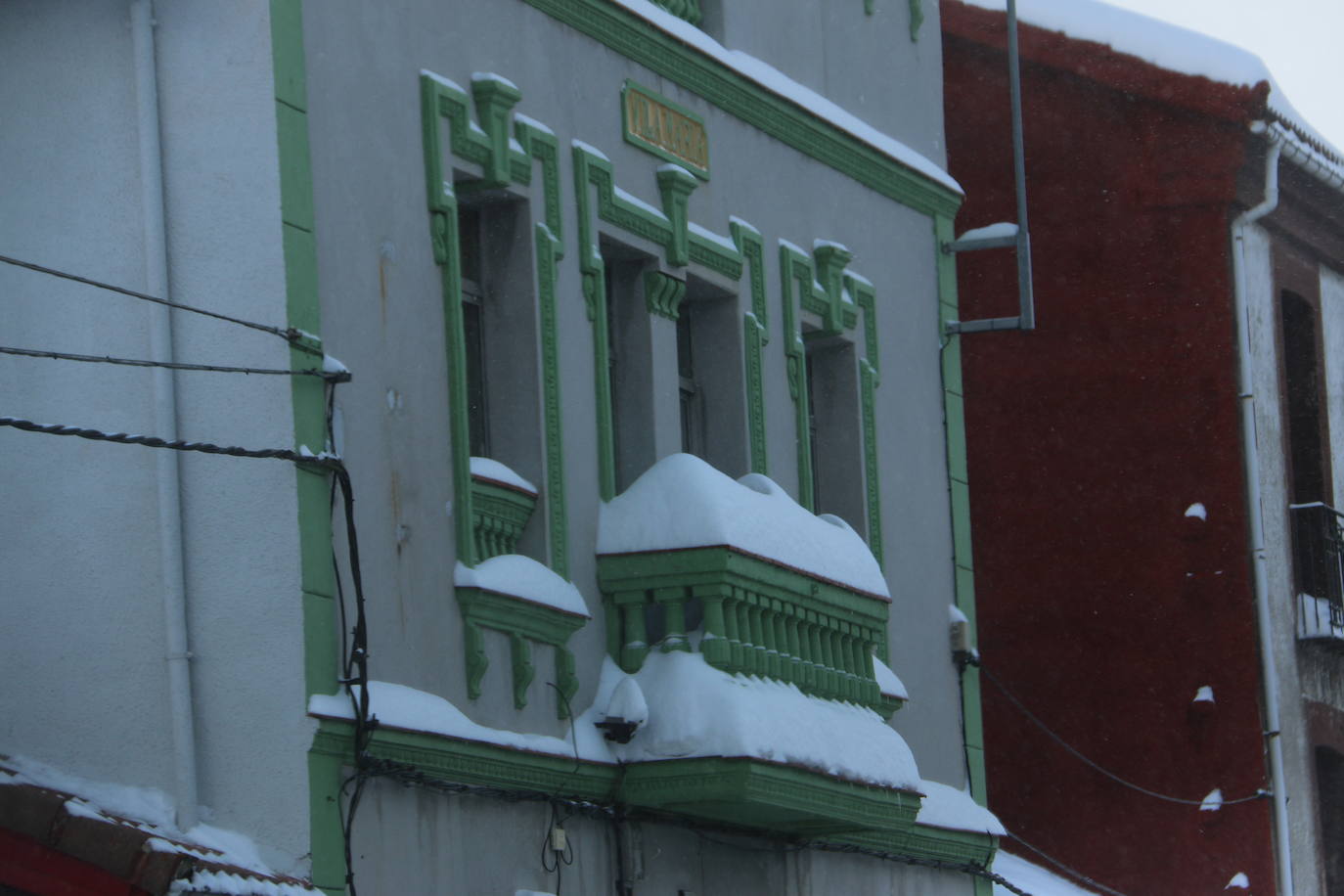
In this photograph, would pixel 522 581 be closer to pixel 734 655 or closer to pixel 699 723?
pixel 699 723

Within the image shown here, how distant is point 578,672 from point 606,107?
122 inches

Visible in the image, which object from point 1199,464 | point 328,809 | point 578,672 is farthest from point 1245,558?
point 328,809

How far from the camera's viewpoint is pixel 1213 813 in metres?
Answer: 21.8

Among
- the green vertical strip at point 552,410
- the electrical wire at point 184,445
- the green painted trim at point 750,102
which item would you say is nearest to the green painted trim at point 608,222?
the green vertical strip at point 552,410

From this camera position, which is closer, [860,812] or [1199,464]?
[860,812]

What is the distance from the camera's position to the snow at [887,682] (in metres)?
16.8

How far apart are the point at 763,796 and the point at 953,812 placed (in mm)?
4285

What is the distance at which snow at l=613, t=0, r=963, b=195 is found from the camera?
15711mm

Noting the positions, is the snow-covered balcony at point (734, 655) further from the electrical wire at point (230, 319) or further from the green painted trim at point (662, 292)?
the electrical wire at point (230, 319)

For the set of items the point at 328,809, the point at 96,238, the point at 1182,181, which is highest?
the point at 1182,181

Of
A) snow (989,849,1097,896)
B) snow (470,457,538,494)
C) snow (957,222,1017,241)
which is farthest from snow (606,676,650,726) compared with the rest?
snow (989,849,1097,896)

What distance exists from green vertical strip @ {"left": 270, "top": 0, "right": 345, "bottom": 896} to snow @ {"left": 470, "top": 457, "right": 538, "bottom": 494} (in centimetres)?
144

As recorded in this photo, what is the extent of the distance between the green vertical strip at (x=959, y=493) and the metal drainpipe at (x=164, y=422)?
312 inches

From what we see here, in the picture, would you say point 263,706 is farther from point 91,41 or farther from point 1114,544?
point 1114,544
